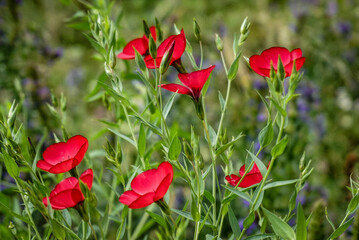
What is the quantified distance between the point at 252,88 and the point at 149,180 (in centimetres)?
81

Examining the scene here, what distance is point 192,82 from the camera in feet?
1.30

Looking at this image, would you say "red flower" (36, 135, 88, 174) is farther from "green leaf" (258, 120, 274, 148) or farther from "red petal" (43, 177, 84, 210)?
"green leaf" (258, 120, 274, 148)

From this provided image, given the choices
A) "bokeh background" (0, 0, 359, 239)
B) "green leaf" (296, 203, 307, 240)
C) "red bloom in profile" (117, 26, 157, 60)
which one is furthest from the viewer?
"bokeh background" (0, 0, 359, 239)

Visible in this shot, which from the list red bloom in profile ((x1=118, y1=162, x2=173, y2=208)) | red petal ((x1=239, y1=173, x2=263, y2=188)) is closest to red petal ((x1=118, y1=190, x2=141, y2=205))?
red bloom in profile ((x1=118, y1=162, x2=173, y2=208))

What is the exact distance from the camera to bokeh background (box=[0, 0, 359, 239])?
0.94 metres

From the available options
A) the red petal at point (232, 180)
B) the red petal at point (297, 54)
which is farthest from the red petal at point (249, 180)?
the red petal at point (297, 54)

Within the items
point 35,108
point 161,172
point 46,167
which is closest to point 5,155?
point 46,167

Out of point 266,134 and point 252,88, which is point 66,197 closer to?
point 266,134

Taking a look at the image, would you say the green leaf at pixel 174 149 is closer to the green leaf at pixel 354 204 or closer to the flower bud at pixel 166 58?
the flower bud at pixel 166 58

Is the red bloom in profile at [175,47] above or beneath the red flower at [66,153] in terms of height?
above

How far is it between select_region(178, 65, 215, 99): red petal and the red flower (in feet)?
0.36

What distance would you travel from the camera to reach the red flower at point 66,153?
41 cm

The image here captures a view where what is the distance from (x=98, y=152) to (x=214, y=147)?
0.92ft

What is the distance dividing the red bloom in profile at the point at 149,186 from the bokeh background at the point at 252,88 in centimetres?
18
